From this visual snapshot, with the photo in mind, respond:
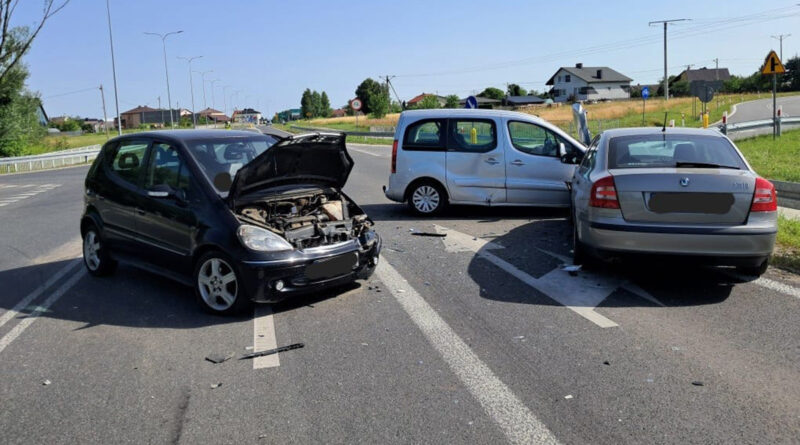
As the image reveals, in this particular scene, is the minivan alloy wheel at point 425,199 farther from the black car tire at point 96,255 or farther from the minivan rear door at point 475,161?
the black car tire at point 96,255

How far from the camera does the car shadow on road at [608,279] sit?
6.41 metres

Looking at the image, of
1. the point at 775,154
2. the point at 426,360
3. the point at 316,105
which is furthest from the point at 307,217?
the point at 316,105

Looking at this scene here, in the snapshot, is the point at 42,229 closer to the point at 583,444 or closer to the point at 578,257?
the point at 578,257

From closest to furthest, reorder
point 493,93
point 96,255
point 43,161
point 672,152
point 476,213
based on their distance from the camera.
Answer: point 672,152 → point 96,255 → point 476,213 → point 43,161 → point 493,93

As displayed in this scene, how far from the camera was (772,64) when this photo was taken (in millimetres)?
18141

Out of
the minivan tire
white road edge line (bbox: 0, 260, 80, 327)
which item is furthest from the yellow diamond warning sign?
white road edge line (bbox: 0, 260, 80, 327)

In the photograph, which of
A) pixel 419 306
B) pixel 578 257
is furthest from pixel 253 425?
pixel 578 257

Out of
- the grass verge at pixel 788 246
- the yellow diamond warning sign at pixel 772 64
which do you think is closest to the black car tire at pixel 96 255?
the grass verge at pixel 788 246

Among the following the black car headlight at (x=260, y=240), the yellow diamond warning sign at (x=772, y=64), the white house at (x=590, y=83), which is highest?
the white house at (x=590, y=83)

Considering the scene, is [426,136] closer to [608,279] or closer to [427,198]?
[427,198]

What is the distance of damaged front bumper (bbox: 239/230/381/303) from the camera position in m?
5.84

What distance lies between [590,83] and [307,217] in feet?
389

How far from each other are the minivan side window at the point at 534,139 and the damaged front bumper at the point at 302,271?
553cm

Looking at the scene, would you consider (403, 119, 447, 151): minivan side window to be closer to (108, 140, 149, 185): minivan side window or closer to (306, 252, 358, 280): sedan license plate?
(108, 140, 149, 185): minivan side window
